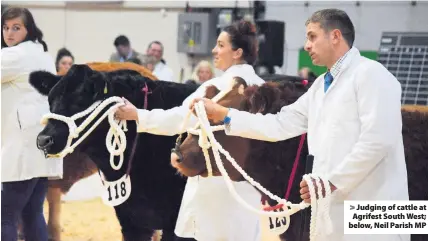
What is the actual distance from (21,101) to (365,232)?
7.70 feet

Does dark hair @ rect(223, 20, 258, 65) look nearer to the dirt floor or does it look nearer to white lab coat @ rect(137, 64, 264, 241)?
white lab coat @ rect(137, 64, 264, 241)

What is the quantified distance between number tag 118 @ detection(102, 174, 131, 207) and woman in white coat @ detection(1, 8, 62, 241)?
56 centimetres

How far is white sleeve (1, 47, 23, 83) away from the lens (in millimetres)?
4078

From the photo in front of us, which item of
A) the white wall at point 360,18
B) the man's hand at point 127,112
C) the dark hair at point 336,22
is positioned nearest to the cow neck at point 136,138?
the man's hand at point 127,112

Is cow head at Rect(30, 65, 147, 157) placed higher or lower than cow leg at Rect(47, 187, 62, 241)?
higher

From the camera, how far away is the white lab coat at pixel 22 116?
13.5 ft

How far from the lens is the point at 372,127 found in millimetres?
2398

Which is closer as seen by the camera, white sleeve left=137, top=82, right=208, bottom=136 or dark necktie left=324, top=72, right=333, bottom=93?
dark necktie left=324, top=72, right=333, bottom=93

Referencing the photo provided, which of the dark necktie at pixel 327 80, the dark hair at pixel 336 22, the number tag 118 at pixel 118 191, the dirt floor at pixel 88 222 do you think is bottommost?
the dirt floor at pixel 88 222

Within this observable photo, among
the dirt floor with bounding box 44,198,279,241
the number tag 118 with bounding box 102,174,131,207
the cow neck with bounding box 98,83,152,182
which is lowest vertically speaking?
the dirt floor with bounding box 44,198,279,241

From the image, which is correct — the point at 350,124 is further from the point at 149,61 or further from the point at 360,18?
the point at 360,18

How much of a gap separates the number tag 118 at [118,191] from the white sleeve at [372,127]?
1.63m

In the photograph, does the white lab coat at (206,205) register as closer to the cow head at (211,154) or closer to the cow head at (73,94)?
the cow head at (211,154)

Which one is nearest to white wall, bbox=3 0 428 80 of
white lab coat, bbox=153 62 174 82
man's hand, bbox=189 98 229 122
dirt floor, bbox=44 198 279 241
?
white lab coat, bbox=153 62 174 82
